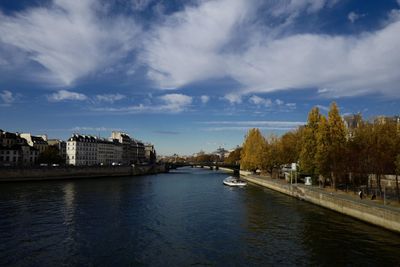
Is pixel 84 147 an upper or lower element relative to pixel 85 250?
upper

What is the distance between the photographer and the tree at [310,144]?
6412cm

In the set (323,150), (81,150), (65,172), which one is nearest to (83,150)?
(81,150)

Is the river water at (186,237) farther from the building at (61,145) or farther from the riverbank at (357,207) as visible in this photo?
the building at (61,145)

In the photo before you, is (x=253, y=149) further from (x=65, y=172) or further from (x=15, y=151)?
(x=15, y=151)

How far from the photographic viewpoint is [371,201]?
139 ft

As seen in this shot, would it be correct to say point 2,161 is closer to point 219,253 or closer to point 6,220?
point 6,220

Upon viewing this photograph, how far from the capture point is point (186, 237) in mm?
33281

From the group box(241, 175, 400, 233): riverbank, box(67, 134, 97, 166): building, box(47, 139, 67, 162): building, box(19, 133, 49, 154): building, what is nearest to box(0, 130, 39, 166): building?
box(19, 133, 49, 154): building

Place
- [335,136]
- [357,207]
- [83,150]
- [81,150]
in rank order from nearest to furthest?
[357,207], [335,136], [81,150], [83,150]

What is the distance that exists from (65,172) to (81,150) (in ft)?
235

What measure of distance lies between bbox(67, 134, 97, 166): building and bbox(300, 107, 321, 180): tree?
13176cm

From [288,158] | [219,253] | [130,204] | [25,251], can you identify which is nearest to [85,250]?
[25,251]

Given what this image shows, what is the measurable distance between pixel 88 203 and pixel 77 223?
56.1 feet

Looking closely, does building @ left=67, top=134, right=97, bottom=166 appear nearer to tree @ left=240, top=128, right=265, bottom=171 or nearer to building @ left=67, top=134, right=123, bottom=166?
building @ left=67, top=134, right=123, bottom=166
